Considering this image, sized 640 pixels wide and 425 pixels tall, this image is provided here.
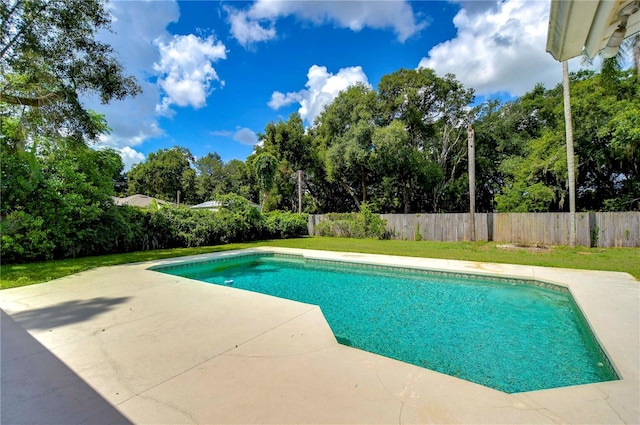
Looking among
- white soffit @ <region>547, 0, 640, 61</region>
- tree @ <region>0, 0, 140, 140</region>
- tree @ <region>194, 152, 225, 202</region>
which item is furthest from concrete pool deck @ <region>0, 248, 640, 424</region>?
tree @ <region>194, 152, 225, 202</region>

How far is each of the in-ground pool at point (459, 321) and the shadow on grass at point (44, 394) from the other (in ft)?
9.39

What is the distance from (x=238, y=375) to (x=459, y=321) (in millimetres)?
3780

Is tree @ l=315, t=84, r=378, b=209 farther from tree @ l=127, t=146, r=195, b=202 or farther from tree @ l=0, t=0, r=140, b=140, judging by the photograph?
tree @ l=127, t=146, r=195, b=202

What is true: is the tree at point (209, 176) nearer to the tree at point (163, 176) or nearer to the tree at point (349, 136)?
the tree at point (163, 176)

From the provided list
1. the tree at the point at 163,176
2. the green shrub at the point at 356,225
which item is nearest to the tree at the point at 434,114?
the green shrub at the point at 356,225

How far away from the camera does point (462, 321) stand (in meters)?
4.68

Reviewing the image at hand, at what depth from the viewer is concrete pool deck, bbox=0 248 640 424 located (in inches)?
76.6

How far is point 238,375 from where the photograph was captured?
7.95ft

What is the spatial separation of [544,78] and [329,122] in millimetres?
13759

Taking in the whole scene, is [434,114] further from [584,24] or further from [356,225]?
[584,24]

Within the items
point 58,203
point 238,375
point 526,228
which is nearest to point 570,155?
point 526,228

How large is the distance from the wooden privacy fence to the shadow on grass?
13.9 m

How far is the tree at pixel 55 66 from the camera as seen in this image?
6.91 meters

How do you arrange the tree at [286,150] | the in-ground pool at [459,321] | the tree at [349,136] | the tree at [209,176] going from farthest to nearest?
the tree at [209,176], the tree at [286,150], the tree at [349,136], the in-ground pool at [459,321]
